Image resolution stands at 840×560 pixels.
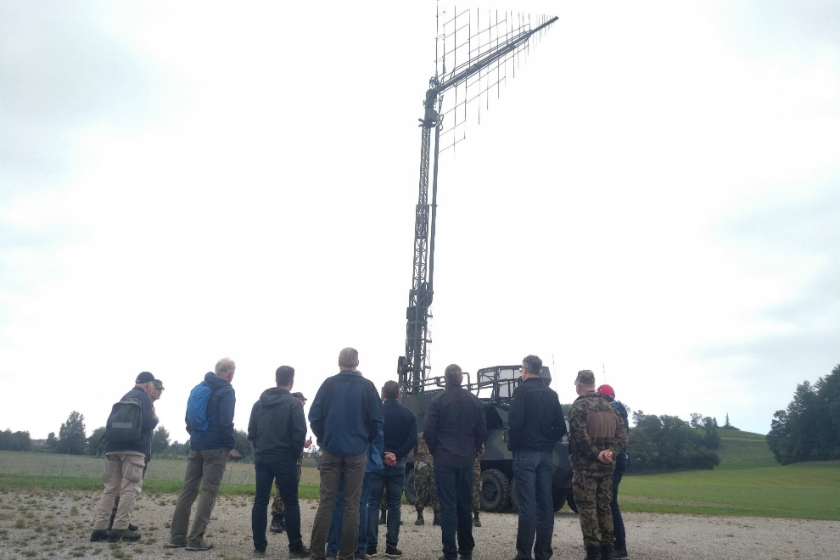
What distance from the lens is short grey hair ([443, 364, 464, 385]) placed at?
6859 millimetres

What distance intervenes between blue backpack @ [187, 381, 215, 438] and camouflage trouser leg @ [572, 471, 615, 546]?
12.8 ft

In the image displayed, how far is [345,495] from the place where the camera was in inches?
238

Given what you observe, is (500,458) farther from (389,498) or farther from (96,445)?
(96,445)

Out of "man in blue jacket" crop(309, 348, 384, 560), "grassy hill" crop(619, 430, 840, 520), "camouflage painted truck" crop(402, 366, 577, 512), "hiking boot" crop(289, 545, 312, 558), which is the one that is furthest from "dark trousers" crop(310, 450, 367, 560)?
"grassy hill" crop(619, 430, 840, 520)

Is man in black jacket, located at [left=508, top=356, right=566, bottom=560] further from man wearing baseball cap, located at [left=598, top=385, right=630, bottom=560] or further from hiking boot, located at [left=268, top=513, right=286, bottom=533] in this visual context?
hiking boot, located at [left=268, top=513, right=286, bottom=533]

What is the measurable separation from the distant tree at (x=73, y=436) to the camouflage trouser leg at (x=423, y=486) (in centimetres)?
6742

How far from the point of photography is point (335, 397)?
20.0 feet

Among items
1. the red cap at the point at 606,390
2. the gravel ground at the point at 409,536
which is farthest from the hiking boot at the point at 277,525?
the red cap at the point at 606,390

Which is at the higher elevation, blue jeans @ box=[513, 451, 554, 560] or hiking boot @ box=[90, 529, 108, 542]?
blue jeans @ box=[513, 451, 554, 560]

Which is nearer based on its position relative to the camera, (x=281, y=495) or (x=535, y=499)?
(x=535, y=499)

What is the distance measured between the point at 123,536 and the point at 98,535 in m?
0.25

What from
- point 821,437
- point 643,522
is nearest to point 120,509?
point 643,522

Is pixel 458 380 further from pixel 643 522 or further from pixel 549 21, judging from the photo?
pixel 549 21

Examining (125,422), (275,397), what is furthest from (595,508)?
(125,422)
